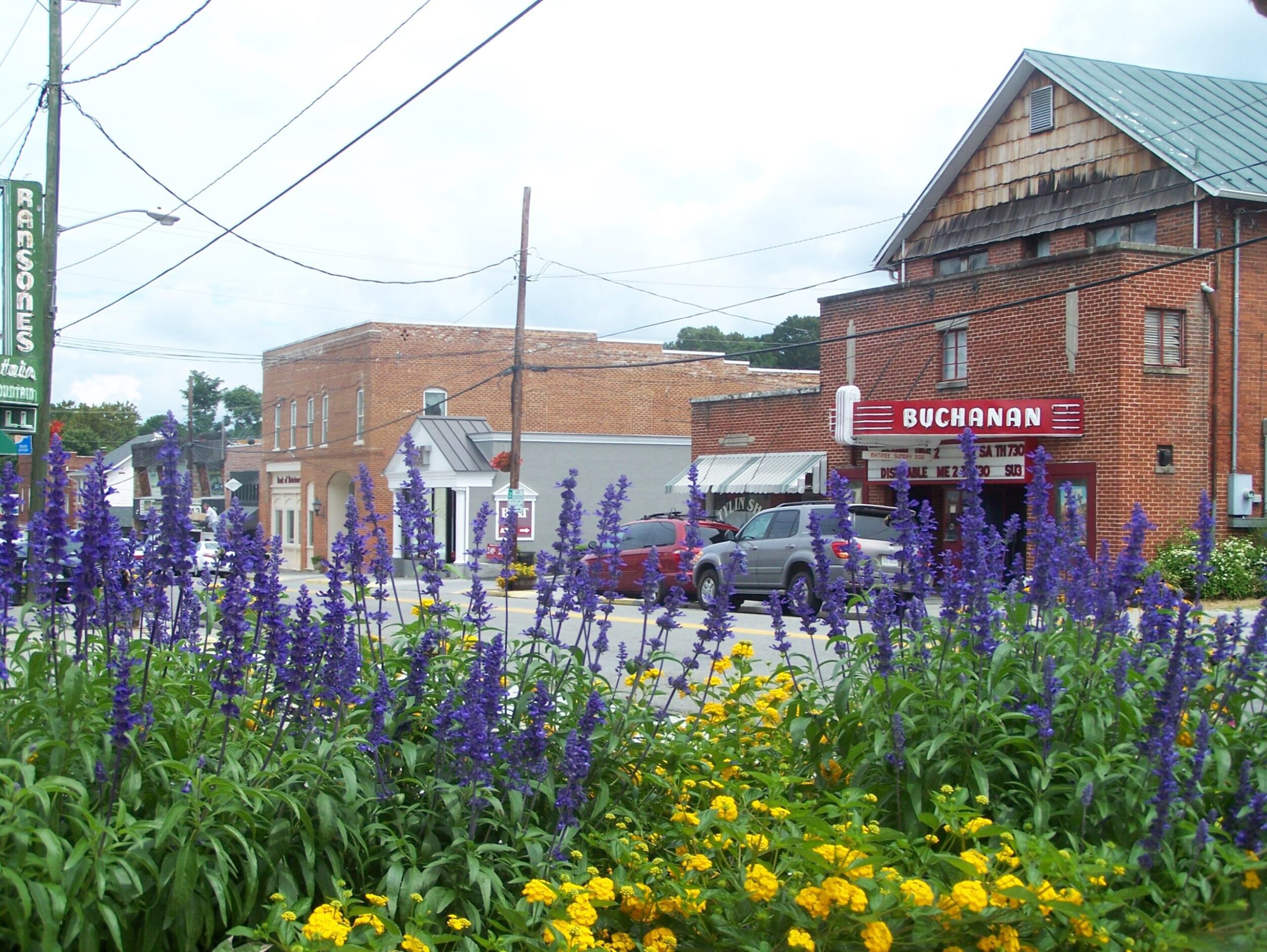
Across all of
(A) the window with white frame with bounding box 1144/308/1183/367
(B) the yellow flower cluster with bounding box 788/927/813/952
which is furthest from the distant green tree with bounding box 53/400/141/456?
(B) the yellow flower cluster with bounding box 788/927/813/952

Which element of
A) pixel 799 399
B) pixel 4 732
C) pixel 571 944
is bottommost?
pixel 571 944

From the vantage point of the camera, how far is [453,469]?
136 ft

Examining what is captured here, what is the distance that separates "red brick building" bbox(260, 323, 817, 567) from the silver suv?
75.8ft

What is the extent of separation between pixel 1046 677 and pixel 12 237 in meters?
18.8

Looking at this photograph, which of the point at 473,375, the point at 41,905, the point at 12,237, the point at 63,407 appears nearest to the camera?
the point at 41,905

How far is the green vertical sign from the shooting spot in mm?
18875

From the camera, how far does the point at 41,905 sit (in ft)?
10.9

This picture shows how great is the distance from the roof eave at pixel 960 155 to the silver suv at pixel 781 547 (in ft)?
39.9

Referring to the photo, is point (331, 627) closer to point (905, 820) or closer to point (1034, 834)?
point (905, 820)

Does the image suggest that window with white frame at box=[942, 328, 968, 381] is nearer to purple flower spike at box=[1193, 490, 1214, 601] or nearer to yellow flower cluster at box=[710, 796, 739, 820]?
purple flower spike at box=[1193, 490, 1214, 601]

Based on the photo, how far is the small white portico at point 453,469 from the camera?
41.0 m

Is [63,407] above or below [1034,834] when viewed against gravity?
above

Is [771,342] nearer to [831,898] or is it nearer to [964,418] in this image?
[964,418]

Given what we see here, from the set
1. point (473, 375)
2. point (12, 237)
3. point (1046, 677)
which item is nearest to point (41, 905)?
point (1046, 677)
